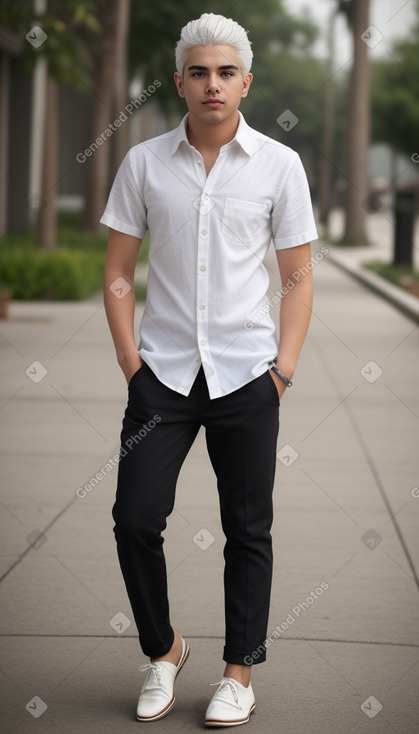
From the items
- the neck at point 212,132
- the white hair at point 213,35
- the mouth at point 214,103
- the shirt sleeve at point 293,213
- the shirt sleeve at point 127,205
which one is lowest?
the shirt sleeve at point 127,205

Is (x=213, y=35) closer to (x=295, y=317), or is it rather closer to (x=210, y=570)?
(x=295, y=317)

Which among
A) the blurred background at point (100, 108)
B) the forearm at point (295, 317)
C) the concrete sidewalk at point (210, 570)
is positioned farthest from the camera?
the blurred background at point (100, 108)

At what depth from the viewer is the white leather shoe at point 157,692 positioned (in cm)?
377

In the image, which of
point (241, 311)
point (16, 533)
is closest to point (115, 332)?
point (241, 311)

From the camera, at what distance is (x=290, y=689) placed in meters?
4.07

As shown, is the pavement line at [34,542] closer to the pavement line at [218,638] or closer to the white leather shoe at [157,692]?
the pavement line at [218,638]

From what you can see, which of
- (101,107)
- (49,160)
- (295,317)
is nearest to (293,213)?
(295,317)

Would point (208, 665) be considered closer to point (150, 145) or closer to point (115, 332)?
point (115, 332)

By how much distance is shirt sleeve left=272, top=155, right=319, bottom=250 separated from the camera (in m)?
3.71

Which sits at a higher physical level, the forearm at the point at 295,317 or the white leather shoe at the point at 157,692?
the forearm at the point at 295,317

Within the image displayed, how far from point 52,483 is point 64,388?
3109mm

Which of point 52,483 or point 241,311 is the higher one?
point 241,311

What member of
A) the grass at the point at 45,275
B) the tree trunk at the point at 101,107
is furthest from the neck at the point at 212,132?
the tree trunk at the point at 101,107

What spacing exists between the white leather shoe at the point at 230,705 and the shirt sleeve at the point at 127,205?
1322 millimetres
